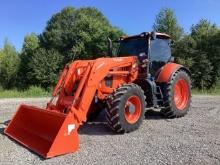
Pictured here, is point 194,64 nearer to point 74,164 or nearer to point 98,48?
point 98,48

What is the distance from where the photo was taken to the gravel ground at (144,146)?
6223 mm

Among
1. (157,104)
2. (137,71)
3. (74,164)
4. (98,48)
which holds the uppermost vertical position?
(98,48)

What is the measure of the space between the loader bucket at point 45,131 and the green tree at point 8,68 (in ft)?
93.8

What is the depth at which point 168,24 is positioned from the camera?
96.0ft

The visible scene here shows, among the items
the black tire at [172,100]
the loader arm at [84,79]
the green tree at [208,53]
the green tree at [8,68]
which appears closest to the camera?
the loader arm at [84,79]

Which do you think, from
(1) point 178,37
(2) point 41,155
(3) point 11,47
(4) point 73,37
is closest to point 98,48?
(4) point 73,37

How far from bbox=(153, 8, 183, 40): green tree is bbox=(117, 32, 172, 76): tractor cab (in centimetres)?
1867

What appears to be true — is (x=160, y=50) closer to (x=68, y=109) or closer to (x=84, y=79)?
(x=84, y=79)

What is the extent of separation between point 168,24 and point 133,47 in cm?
1979

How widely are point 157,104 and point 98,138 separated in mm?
2476

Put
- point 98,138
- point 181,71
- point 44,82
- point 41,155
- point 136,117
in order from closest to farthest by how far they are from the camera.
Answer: point 41,155
point 98,138
point 136,117
point 181,71
point 44,82

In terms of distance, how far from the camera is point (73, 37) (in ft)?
113

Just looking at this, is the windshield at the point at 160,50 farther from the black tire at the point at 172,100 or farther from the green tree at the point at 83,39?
the green tree at the point at 83,39

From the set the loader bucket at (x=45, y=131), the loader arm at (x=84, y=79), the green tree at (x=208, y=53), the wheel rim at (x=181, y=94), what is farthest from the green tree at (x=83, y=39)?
the loader bucket at (x=45, y=131)
